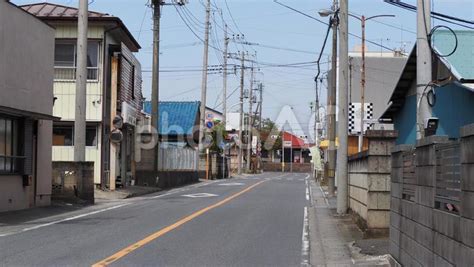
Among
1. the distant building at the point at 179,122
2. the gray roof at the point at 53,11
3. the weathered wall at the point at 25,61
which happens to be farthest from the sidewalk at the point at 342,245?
the distant building at the point at 179,122

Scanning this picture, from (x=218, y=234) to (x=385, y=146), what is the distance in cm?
427

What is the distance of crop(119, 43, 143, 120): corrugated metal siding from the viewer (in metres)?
30.2

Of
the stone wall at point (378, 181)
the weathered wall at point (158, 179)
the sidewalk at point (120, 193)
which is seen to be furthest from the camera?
the weathered wall at point (158, 179)

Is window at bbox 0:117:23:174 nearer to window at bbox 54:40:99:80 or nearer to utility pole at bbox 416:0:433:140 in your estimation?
window at bbox 54:40:99:80

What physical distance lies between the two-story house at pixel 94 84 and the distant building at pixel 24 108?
7017 mm

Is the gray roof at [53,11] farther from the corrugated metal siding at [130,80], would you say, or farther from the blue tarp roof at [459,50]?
the blue tarp roof at [459,50]

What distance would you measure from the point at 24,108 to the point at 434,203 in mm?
14859

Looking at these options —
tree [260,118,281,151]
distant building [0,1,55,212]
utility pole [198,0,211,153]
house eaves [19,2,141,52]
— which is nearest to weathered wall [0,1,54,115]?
distant building [0,1,55,212]

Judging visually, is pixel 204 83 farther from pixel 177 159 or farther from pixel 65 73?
pixel 65 73

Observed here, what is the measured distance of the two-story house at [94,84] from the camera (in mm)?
27891

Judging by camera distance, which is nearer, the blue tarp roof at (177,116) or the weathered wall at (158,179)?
the weathered wall at (158,179)

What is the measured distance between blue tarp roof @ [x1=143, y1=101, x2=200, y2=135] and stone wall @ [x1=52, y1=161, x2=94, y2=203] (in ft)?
107

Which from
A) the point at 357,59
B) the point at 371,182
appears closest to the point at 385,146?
the point at 371,182

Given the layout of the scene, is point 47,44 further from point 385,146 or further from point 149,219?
point 385,146
